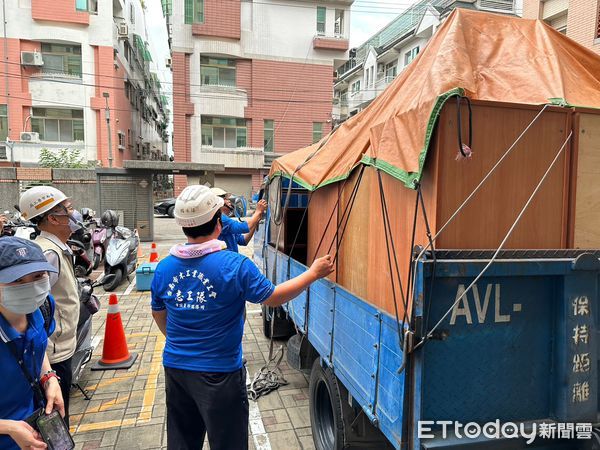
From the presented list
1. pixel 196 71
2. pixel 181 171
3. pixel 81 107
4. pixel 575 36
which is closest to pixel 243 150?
pixel 196 71

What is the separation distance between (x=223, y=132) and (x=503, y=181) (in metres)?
26.9

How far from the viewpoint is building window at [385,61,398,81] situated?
105ft

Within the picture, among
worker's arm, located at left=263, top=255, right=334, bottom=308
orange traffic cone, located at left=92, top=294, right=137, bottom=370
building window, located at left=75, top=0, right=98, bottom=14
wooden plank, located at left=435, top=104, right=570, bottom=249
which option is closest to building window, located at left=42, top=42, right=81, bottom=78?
building window, located at left=75, top=0, right=98, bottom=14

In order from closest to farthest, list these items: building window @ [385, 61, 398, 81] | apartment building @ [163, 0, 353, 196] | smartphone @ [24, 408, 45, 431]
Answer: smartphone @ [24, 408, 45, 431] < apartment building @ [163, 0, 353, 196] < building window @ [385, 61, 398, 81]

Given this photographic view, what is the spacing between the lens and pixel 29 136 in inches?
849

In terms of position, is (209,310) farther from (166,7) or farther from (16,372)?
(166,7)

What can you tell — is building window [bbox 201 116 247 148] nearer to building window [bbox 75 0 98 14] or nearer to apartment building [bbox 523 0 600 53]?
building window [bbox 75 0 98 14]

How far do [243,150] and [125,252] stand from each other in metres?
20.0

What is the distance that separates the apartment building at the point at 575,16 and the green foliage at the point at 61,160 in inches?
782

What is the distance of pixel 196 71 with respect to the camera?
86.7 ft

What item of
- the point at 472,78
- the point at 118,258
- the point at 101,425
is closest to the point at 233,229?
the point at 101,425

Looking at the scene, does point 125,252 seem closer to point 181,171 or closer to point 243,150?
point 181,171

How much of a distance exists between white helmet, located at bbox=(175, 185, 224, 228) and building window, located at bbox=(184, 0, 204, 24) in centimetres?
2756

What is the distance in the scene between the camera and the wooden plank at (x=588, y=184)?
2.14 metres
